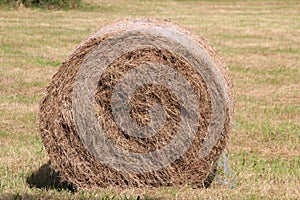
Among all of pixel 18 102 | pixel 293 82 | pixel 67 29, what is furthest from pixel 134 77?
pixel 67 29

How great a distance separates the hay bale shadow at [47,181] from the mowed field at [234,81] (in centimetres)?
10

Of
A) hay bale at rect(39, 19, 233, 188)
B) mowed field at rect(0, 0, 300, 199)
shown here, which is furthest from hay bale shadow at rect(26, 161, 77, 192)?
hay bale at rect(39, 19, 233, 188)

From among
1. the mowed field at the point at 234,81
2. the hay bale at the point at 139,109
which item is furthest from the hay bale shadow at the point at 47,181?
the hay bale at the point at 139,109

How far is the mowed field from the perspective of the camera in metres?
6.78

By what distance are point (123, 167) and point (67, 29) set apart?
1487 centimetres

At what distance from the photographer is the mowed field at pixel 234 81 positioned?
6.78 meters

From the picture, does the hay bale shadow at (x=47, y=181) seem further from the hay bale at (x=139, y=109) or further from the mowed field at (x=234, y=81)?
the hay bale at (x=139, y=109)

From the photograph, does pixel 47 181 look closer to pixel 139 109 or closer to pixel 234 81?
pixel 139 109

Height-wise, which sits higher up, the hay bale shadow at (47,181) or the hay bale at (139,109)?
the hay bale at (139,109)

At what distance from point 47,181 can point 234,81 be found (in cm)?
740

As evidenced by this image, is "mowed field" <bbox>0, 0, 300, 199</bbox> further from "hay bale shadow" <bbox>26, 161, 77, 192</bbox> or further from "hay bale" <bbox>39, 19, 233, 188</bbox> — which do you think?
"hay bale" <bbox>39, 19, 233, 188</bbox>

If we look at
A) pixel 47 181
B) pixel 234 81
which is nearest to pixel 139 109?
pixel 47 181

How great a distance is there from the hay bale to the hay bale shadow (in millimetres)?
239

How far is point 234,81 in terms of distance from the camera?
13.8 m
